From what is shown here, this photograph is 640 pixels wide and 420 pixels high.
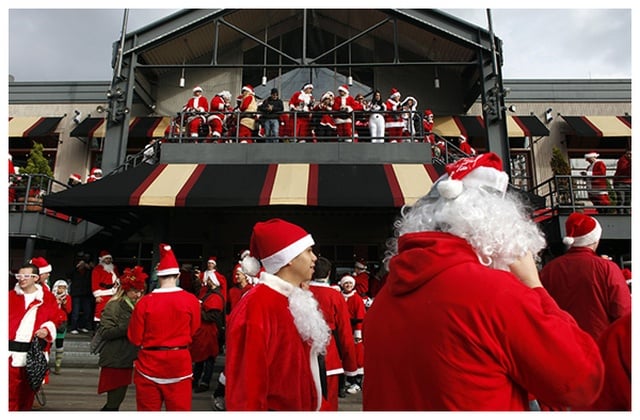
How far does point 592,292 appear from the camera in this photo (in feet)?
11.1

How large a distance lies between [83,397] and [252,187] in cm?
472

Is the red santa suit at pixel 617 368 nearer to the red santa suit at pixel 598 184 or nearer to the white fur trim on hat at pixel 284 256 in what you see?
the white fur trim on hat at pixel 284 256

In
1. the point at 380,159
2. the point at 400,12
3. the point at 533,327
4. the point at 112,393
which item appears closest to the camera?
the point at 533,327

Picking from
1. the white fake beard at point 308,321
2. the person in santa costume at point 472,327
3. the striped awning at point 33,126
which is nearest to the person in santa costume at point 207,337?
the white fake beard at point 308,321

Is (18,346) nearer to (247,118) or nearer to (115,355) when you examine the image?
(115,355)

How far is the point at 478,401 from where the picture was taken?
133cm

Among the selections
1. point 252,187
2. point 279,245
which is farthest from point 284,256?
point 252,187

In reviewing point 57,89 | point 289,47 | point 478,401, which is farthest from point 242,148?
point 57,89

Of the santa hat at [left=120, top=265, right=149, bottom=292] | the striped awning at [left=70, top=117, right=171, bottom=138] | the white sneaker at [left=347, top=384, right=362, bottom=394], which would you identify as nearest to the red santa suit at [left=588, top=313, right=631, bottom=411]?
the santa hat at [left=120, top=265, right=149, bottom=292]

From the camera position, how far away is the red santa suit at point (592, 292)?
3281mm

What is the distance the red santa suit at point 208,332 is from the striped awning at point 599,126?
1354 centimetres

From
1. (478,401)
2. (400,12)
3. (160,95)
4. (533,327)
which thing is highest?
(400,12)
